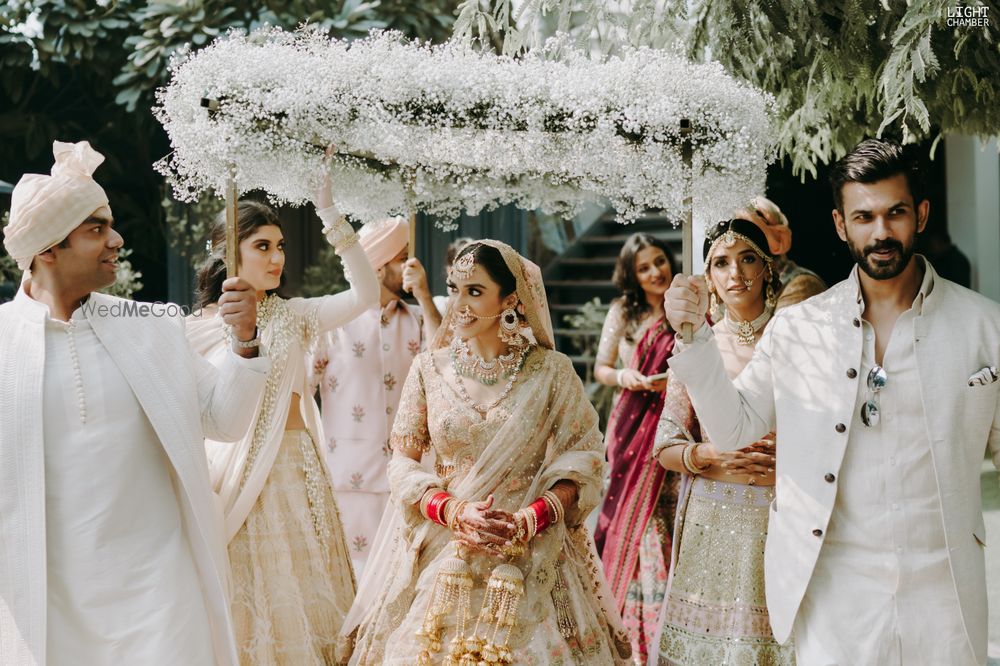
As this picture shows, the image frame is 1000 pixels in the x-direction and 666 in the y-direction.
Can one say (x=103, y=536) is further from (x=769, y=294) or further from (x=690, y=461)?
(x=769, y=294)

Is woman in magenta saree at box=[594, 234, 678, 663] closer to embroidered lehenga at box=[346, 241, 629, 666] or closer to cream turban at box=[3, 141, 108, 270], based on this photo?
embroidered lehenga at box=[346, 241, 629, 666]

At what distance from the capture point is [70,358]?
3047 millimetres

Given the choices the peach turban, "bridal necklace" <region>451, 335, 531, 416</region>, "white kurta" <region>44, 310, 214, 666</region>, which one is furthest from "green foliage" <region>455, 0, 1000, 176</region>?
→ "white kurta" <region>44, 310, 214, 666</region>

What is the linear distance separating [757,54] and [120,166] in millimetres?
6392

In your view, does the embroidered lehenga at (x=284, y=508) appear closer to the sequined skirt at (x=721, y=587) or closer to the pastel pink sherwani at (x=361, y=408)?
the pastel pink sherwani at (x=361, y=408)

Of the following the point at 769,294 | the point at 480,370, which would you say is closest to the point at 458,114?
the point at 480,370

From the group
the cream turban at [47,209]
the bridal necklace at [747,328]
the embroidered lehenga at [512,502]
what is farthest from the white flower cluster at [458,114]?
the bridal necklace at [747,328]

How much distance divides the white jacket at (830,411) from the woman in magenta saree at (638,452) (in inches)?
52.3

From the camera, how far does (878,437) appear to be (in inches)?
118

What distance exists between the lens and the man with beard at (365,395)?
544 cm

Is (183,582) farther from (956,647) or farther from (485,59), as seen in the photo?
(956,647)

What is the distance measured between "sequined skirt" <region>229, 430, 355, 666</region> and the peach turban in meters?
1.90

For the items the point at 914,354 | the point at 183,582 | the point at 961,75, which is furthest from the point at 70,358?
the point at 961,75

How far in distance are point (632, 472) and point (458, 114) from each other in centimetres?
234
